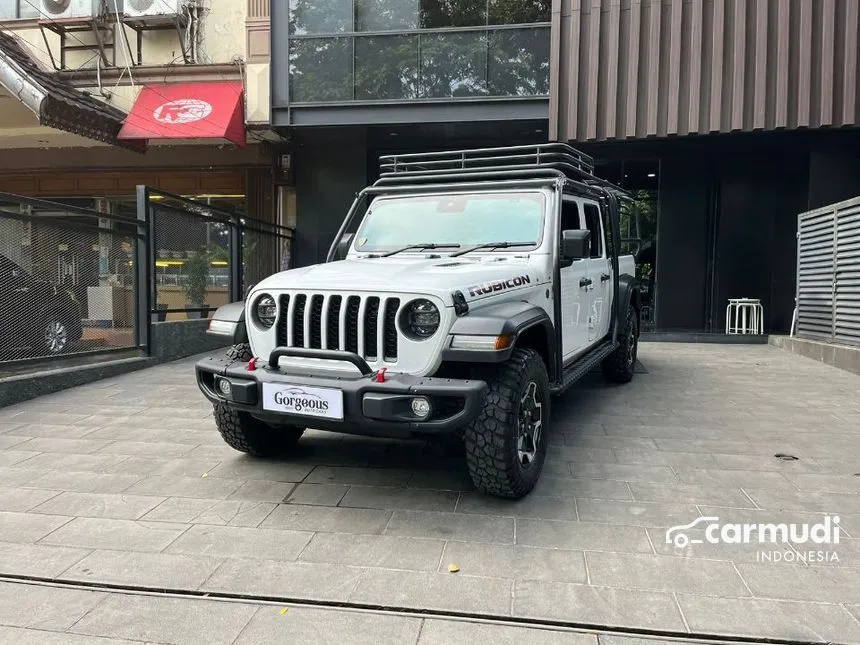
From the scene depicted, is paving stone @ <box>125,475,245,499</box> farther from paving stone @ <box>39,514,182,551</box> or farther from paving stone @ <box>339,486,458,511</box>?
paving stone @ <box>339,486,458,511</box>

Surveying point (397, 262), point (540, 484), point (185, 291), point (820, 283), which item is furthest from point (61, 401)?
point (820, 283)

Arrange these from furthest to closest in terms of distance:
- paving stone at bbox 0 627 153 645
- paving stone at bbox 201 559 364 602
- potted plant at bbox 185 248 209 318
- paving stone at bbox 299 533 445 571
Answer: potted plant at bbox 185 248 209 318
paving stone at bbox 299 533 445 571
paving stone at bbox 201 559 364 602
paving stone at bbox 0 627 153 645

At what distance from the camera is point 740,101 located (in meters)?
10.2

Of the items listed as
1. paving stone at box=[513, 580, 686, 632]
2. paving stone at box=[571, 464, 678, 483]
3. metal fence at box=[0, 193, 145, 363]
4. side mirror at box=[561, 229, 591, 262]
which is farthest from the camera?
metal fence at box=[0, 193, 145, 363]

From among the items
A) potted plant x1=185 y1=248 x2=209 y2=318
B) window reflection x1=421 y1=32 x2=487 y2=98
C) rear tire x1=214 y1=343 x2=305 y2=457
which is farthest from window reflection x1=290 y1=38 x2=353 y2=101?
rear tire x1=214 y1=343 x2=305 y2=457

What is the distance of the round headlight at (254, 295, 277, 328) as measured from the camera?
3788mm

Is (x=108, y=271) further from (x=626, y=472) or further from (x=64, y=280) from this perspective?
(x=626, y=472)

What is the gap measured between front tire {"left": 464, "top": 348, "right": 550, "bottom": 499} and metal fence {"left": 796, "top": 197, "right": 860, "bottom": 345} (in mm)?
6672

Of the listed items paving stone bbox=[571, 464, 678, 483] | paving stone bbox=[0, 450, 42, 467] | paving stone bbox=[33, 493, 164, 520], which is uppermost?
paving stone bbox=[571, 464, 678, 483]

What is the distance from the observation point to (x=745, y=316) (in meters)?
12.3

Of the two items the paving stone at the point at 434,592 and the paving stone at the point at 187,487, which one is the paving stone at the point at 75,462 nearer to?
the paving stone at the point at 187,487

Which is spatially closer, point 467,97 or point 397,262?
point 397,262

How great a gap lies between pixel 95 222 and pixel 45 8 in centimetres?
838

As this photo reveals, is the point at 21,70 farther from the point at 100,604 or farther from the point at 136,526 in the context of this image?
the point at 100,604
